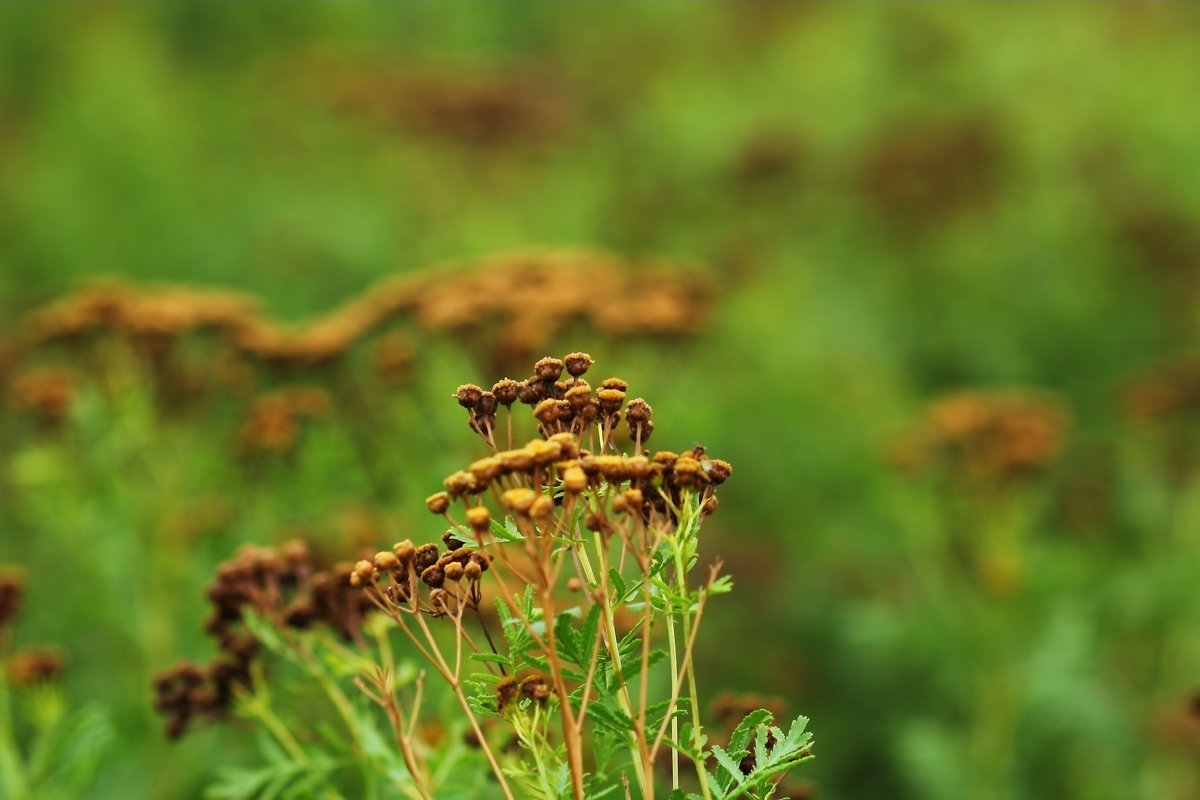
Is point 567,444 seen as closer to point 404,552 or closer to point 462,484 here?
point 462,484

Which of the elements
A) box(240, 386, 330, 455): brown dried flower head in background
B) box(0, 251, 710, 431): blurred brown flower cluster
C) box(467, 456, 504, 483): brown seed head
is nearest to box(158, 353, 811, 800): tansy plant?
box(467, 456, 504, 483): brown seed head

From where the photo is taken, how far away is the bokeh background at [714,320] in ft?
11.6

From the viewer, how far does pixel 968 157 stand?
7957 millimetres

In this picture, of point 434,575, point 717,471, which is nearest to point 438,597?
point 434,575

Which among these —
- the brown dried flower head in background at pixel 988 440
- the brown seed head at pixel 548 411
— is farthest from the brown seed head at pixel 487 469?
the brown dried flower head in background at pixel 988 440

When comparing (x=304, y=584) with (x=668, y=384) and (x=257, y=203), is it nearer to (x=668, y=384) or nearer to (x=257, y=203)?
(x=668, y=384)

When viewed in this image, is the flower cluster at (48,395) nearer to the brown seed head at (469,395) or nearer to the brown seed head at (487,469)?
the brown seed head at (469,395)

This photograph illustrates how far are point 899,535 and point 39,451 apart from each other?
3.48 meters

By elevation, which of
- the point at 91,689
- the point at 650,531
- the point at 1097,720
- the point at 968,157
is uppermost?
the point at 968,157

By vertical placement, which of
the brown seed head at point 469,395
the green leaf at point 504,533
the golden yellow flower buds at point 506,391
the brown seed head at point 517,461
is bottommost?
the green leaf at point 504,533

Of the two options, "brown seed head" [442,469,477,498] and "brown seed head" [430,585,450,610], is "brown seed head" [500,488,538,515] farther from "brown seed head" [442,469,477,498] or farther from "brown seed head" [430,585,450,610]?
"brown seed head" [430,585,450,610]

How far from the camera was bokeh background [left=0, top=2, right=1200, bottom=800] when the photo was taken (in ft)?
11.6

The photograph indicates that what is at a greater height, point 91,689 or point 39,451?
point 39,451

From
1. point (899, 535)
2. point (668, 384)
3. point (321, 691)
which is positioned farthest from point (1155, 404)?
point (321, 691)
